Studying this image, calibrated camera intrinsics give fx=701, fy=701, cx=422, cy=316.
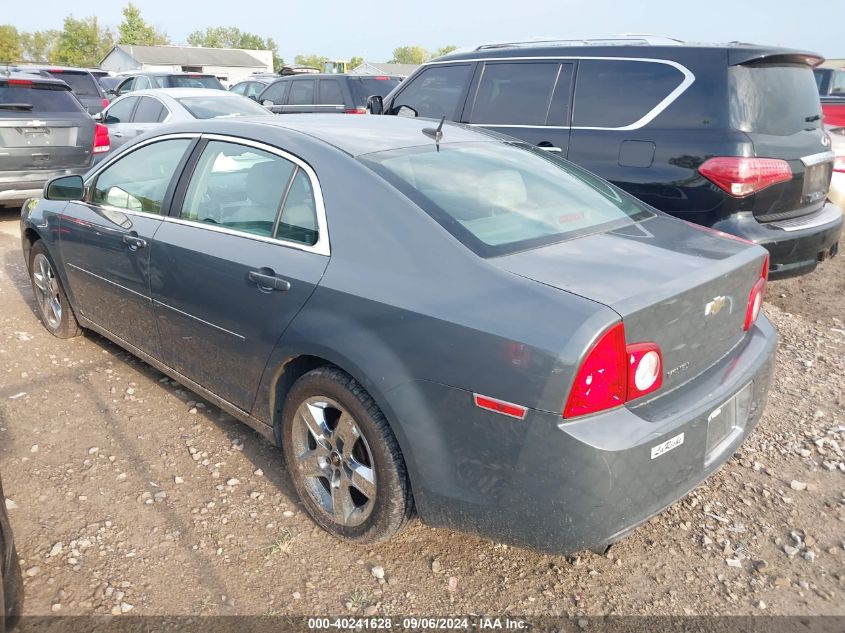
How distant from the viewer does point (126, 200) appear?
13.0 ft

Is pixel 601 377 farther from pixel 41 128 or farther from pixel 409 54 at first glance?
pixel 409 54

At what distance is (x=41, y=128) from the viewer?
26.3 feet

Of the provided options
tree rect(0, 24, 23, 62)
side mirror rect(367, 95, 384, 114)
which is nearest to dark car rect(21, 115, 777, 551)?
side mirror rect(367, 95, 384, 114)

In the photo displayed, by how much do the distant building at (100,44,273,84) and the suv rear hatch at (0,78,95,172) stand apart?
58131 millimetres

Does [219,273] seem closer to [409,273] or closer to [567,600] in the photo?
[409,273]

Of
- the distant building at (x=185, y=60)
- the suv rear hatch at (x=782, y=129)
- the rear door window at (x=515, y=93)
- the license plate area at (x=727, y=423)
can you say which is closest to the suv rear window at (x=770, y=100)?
the suv rear hatch at (x=782, y=129)

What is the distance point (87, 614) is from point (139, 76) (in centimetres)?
1515

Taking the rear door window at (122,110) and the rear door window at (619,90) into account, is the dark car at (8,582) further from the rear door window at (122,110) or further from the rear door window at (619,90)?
the rear door window at (122,110)

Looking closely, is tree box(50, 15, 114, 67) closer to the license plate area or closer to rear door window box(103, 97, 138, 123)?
rear door window box(103, 97, 138, 123)

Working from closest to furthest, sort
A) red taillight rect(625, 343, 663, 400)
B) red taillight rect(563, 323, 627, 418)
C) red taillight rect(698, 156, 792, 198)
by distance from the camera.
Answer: red taillight rect(563, 323, 627, 418) < red taillight rect(625, 343, 663, 400) < red taillight rect(698, 156, 792, 198)

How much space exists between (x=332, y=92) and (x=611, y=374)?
38.0 ft

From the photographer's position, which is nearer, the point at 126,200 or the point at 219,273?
the point at 219,273

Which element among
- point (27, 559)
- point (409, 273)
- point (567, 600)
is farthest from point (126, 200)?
point (567, 600)

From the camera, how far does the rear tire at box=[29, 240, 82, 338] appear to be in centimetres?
472
